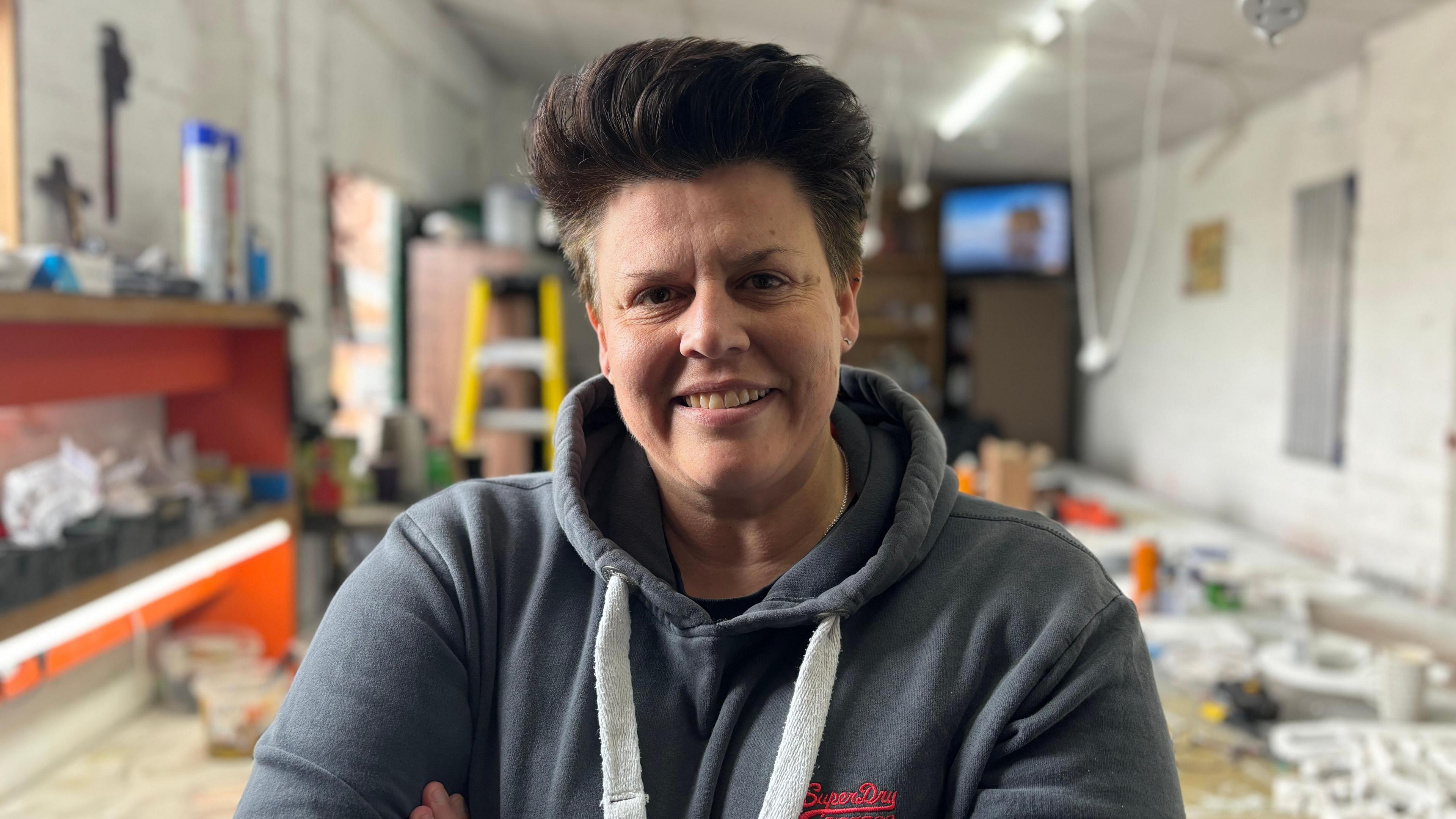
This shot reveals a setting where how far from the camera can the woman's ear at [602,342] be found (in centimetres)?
104

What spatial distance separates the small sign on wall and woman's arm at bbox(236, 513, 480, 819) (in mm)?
5509

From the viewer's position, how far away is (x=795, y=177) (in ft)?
3.21

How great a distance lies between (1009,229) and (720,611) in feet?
23.6

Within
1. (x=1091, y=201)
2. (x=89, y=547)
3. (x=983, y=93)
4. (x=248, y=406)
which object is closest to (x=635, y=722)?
(x=89, y=547)

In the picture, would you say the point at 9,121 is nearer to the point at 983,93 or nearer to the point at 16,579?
the point at 16,579

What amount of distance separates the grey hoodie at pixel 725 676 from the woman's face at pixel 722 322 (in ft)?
0.40

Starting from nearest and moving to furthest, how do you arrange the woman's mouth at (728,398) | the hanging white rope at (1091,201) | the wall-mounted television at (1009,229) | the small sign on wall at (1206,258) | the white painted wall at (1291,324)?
Answer: the woman's mouth at (728,398)
the white painted wall at (1291,324)
the hanging white rope at (1091,201)
the small sign on wall at (1206,258)
the wall-mounted television at (1009,229)

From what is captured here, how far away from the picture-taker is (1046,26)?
12.0 ft

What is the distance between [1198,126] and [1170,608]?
3.77 m

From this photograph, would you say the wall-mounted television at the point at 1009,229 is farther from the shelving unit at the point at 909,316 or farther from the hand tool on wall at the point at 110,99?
the hand tool on wall at the point at 110,99

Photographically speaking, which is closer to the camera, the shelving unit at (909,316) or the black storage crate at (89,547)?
the black storage crate at (89,547)

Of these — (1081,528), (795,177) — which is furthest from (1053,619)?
(1081,528)

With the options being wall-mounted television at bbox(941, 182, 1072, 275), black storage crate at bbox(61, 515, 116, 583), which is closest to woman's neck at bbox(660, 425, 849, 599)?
black storage crate at bbox(61, 515, 116, 583)

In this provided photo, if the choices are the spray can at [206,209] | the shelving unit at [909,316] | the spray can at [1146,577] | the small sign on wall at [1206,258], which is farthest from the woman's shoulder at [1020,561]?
the shelving unit at [909,316]
